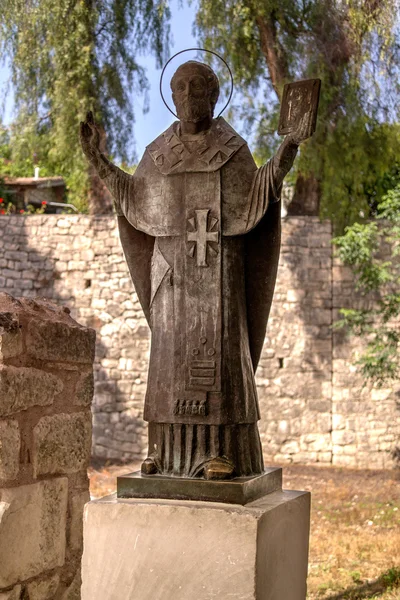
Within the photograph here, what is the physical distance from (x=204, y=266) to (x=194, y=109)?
2.00ft

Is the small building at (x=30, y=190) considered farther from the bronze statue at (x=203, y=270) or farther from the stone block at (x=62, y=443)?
the bronze statue at (x=203, y=270)

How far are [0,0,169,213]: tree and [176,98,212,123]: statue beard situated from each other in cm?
922

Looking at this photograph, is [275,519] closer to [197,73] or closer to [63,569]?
[63,569]

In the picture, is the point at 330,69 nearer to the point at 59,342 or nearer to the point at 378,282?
the point at 378,282

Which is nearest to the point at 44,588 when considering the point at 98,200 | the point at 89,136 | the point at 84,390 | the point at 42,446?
the point at 42,446

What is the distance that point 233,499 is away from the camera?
3016 millimetres

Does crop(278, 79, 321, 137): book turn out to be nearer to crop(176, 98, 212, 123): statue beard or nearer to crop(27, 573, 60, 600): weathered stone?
crop(176, 98, 212, 123): statue beard

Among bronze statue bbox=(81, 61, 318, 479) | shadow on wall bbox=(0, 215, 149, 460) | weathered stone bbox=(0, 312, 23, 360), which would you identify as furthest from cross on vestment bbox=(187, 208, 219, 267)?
shadow on wall bbox=(0, 215, 149, 460)

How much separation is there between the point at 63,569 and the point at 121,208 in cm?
163

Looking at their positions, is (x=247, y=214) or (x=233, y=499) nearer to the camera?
(x=233, y=499)

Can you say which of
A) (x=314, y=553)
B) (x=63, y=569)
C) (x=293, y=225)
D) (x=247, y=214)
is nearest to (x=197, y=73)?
(x=247, y=214)

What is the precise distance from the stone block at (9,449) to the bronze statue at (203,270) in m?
0.62

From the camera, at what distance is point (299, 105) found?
3.14 m

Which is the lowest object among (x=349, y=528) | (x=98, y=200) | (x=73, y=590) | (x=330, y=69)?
(x=349, y=528)
